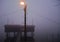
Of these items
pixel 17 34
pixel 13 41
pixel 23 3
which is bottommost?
pixel 13 41

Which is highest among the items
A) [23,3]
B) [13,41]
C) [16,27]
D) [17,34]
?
[23,3]

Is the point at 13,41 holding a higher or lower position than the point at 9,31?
lower

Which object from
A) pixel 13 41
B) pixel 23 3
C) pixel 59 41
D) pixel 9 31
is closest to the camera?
pixel 23 3

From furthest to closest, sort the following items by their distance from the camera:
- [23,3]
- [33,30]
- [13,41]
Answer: [13,41]
[33,30]
[23,3]

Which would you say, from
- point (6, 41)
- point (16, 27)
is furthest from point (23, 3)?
point (6, 41)

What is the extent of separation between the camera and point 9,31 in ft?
50.6

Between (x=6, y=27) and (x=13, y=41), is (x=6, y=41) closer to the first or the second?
(x=13, y=41)

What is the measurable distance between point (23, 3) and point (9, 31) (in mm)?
9543

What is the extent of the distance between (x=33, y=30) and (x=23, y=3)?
830 centimetres

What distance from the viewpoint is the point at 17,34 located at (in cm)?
1576

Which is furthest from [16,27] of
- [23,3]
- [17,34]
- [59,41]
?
[23,3]

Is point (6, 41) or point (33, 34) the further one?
point (6, 41)

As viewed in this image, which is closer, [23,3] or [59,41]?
[23,3]

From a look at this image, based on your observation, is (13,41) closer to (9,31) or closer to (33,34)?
(9,31)
